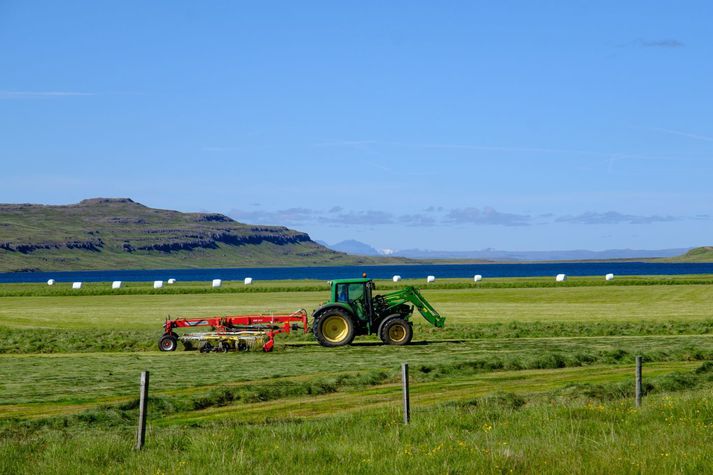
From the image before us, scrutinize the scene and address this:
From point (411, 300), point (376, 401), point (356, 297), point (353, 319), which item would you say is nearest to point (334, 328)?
point (353, 319)

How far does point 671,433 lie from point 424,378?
35.5ft

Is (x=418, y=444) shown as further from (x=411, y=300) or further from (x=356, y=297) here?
(x=411, y=300)

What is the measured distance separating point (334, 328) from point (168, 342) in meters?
6.19

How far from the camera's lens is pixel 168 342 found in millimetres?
34688

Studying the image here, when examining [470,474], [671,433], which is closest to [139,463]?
[470,474]

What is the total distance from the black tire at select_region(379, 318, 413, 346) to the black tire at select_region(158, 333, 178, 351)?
25.1 ft

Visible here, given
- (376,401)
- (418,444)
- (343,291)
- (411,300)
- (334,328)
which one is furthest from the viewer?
(411,300)

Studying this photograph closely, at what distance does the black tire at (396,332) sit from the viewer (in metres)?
34.3

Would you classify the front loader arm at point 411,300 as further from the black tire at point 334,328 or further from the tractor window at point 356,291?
the black tire at point 334,328

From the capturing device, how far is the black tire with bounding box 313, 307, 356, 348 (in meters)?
34.1

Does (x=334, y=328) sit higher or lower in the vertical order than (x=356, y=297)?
lower

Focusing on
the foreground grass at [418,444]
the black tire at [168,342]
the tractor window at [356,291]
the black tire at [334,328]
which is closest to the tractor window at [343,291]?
the tractor window at [356,291]

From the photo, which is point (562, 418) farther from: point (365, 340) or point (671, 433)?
point (365, 340)

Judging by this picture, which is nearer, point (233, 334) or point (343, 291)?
point (233, 334)
